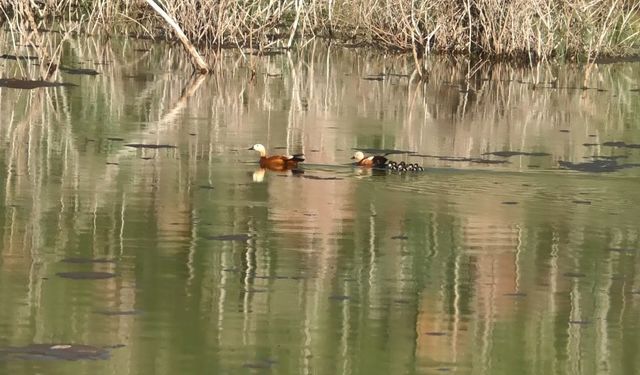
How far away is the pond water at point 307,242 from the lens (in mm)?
5965

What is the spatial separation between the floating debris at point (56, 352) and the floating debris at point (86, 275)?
3.69ft

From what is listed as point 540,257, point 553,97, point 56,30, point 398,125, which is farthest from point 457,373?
point 56,30

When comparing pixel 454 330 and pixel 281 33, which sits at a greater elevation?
pixel 281 33

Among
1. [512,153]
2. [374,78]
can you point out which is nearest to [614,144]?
[512,153]

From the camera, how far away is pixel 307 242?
312 inches

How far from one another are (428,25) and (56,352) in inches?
689

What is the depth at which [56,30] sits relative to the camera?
77.2ft

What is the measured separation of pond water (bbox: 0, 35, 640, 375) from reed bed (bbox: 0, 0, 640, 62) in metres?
5.94

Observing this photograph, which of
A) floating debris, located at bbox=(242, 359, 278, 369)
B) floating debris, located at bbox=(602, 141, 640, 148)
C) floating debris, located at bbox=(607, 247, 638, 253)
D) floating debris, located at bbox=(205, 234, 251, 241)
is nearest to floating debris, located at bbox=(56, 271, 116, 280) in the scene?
floating debris, located at bbox=(205, 234, 251, 241)

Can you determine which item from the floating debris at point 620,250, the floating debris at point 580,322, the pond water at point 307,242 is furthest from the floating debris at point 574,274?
the floating debris at point 580,322

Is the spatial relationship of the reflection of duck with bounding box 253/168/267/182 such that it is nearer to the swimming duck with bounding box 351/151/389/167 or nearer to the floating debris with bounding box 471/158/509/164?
the swimming duck with bounding box 351/151/389/167

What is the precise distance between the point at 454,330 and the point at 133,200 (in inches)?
122

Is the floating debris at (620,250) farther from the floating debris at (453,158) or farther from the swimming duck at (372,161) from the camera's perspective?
the floating debris at (453,158)

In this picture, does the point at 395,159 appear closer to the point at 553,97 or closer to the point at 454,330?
the point at 454,330
